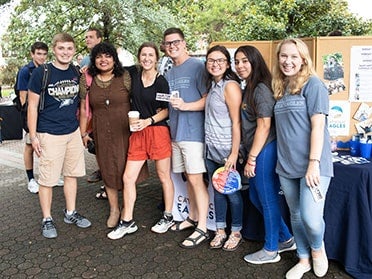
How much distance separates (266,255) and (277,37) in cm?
490

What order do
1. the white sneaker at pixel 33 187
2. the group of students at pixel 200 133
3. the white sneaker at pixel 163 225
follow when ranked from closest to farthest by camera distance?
1. the group of students at pixel 200 133
2. the white sneaker at pixel 163 225
3. the white sneaker at pixel 33 187

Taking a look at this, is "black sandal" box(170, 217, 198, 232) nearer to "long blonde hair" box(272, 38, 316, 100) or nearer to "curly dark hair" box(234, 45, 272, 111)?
"curly dark hair" box(234, 45, 272, 111)

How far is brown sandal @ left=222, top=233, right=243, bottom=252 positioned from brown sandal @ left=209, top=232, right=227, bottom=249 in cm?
4

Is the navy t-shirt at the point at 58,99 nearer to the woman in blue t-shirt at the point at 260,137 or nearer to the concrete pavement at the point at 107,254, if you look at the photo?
the concrete pavement at the point at 107,254

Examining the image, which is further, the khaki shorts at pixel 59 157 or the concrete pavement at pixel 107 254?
the khaki shorts at pixel 59 157

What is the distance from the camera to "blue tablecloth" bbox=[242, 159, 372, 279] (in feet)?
8.30

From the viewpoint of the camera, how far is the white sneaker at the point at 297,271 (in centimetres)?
262

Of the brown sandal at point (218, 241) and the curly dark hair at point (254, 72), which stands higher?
the curly dark hair at point (254, 72)

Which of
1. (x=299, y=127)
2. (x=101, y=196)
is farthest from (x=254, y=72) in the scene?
(x=101, y=196)

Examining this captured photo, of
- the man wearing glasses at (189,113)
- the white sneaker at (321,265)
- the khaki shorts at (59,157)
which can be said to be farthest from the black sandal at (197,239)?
the khaki shorts at (59,157)

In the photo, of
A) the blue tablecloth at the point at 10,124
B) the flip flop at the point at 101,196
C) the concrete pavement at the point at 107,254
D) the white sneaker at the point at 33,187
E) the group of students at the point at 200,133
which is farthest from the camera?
the blue tablecloth at the point at 10,124

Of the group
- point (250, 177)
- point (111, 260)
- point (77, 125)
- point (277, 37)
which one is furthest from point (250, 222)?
point (277, 37)

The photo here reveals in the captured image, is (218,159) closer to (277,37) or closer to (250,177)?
(250,177)

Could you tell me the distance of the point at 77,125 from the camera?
3.49 metres
